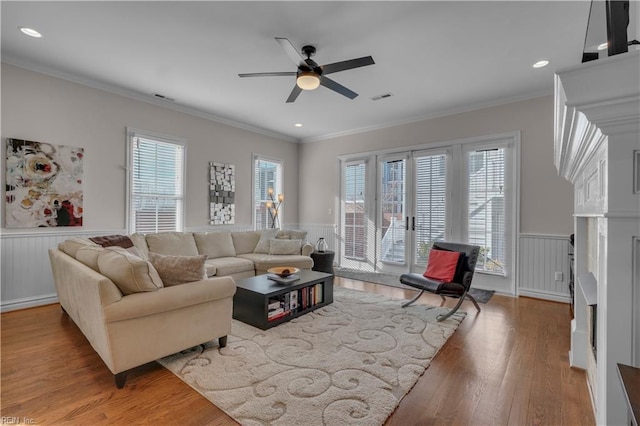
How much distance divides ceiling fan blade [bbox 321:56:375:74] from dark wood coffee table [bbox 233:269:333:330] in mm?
2196

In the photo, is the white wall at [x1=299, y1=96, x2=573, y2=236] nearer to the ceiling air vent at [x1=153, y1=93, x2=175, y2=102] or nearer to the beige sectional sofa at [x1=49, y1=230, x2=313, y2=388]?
the ceiling air vent at [x1=153, y1=93, x2=175, y2=102]

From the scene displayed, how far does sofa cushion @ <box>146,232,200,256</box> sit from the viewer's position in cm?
397

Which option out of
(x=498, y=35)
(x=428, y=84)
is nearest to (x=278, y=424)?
(x=498, y=35)

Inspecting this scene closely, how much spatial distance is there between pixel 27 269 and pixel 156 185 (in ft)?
5.87

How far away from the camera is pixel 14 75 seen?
333cm

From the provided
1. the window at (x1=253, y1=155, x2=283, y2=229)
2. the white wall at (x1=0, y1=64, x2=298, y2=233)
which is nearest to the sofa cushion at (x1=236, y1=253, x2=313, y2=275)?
the white wall at (x1=0, y1=64, x2=298, y2=233)

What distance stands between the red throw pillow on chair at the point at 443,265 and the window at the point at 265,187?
3451 mm

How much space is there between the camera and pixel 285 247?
15.9 feet

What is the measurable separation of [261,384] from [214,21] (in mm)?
2967

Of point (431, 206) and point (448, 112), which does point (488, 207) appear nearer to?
point (431, 206)

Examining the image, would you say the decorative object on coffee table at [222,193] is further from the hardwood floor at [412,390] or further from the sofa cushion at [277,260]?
the hardwood floor at [412,390]

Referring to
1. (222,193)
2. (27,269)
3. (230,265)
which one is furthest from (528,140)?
(27,269)

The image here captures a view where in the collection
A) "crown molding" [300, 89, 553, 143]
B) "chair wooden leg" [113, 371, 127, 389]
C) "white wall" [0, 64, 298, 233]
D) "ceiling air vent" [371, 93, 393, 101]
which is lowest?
"chair wooden leg" [113, 371, 127, 389]

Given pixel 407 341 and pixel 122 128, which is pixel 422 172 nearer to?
pixel 407 341
